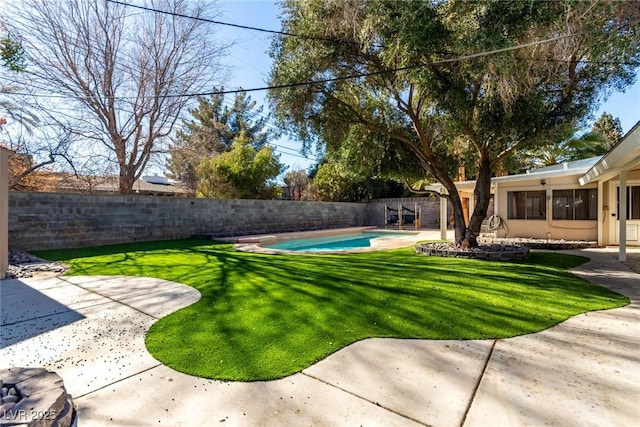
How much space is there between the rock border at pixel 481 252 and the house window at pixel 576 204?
435 cm

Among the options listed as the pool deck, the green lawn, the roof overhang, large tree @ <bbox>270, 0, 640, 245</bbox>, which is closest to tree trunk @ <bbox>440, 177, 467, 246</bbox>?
large tree @ <bbox>270, 0, 640, 245</bbox>

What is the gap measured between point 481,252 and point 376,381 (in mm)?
6768

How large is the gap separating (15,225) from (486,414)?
1097 centimetres

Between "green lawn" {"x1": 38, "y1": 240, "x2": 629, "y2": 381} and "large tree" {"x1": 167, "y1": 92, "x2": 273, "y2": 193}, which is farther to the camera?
"large tree" {"x1": 167, "y1": 92, "x2": 273, "y2": 193}

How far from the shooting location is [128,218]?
10.9 m

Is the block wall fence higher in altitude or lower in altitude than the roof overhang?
lower

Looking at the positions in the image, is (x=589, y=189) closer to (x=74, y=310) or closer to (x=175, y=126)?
(x=74, y=310)

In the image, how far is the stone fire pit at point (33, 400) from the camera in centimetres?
135

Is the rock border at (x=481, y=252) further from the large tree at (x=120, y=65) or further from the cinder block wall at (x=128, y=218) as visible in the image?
the large tree at (x=120, y=65)

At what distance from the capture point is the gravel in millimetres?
6059

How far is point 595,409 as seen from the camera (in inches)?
81.7

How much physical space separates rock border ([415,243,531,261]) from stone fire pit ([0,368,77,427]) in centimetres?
807

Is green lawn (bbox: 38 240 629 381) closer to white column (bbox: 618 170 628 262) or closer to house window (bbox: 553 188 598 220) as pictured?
white column (bbox: 618 170 628 262)

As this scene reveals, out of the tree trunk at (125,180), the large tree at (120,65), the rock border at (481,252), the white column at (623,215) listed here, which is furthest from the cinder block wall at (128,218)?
the white column at (623,215)
